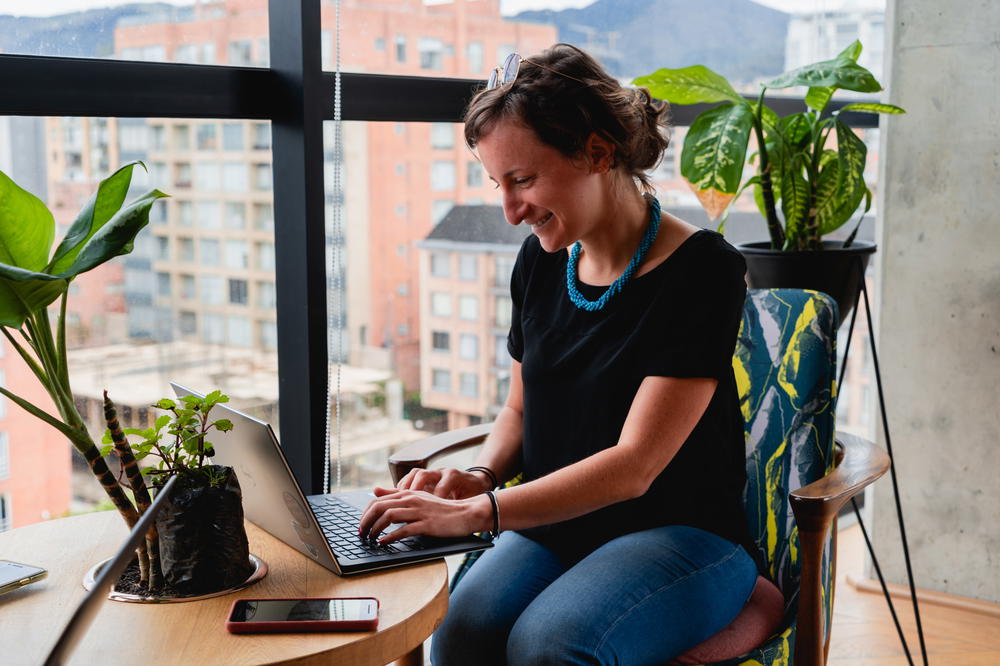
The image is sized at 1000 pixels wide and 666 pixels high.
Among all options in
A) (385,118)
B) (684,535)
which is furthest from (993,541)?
(385,118)

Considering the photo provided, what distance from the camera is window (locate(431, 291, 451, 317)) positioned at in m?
2.51

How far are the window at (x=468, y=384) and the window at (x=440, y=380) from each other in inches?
1.4

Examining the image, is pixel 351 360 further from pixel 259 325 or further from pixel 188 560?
pixel 188 560

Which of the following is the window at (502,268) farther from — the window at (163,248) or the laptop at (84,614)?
the laptop at (84,614)

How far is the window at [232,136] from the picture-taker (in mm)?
2006

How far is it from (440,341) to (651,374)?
107 centimetres

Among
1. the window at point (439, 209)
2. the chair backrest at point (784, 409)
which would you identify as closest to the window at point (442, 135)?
the window at point (439, 209)

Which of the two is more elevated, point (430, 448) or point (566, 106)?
point (566, 106)

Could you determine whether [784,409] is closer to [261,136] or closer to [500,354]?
[500,354]

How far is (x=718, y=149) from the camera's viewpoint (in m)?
2.30

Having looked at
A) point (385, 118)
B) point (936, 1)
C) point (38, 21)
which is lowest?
point (385, 118)

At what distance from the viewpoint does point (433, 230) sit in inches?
97.7

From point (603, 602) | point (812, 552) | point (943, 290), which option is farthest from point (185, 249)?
point (943, 290)

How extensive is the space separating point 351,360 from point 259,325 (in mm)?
294
